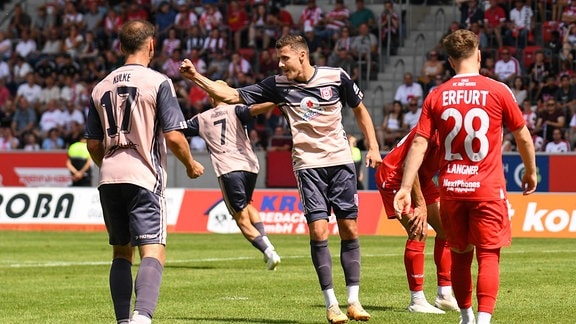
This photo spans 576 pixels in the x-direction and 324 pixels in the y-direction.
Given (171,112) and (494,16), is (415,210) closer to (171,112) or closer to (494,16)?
(171,112)

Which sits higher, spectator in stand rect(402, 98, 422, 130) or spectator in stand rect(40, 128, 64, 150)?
spectator in stand rect(402, 98, 422, 130)

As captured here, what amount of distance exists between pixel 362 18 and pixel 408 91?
11.5ft

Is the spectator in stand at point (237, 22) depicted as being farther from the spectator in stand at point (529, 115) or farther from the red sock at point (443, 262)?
the red sock at point (443, 262)

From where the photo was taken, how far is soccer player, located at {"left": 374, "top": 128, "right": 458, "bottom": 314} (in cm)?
1162

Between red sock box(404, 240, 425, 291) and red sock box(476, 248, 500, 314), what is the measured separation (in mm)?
2369

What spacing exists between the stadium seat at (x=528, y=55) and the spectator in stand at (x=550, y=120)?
6.17 ft

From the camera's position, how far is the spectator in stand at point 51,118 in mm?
35375

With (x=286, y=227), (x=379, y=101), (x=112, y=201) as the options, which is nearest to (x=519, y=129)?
(x=112, y=201)

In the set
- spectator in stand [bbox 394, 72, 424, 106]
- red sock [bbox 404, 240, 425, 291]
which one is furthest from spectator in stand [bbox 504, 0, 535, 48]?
red sock [bbox 404, 240, 425, 291]

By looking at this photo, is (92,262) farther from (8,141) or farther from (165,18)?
(165,18)

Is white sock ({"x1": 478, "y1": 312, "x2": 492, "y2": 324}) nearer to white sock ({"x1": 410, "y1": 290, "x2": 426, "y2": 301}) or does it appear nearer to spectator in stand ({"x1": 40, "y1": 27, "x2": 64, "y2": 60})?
white sock ({"x1": 410, "y1": 290, "x2": 426, "y2": 301})

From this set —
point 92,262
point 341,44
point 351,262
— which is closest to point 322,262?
point 351,262

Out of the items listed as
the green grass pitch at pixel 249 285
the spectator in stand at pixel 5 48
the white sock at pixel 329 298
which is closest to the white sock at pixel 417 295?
the green grass pitch at pixel 249 285

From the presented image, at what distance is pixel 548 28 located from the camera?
31031 mm
